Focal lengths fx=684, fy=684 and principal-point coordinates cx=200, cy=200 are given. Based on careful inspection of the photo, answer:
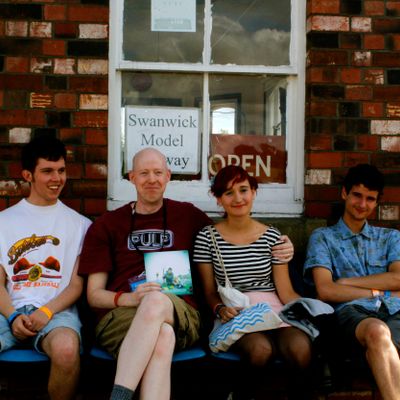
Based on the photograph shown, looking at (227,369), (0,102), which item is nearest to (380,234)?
(227,369)

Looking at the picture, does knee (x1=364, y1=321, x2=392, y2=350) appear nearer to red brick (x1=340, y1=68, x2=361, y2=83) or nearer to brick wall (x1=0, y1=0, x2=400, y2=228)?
brick wall (x1=0, y1=0, x2=400, y2=228)

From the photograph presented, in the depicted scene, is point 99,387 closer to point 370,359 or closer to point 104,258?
point 104,258

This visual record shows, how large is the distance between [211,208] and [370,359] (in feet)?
4.83

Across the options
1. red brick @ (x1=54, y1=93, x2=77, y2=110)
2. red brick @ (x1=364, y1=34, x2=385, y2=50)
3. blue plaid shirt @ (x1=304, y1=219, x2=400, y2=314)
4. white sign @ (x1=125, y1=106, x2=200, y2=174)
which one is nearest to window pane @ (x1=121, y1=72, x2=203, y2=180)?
white sign @ (x1=125, y1=106, x2=200, y2=174)

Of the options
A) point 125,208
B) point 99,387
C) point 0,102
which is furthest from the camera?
point 0,102

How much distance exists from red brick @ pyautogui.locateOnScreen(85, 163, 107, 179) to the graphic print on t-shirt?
24.4 inches

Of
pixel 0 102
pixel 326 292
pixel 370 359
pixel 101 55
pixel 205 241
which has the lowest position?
pixel 370 359

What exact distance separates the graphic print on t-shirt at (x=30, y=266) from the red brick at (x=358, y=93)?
2008mm

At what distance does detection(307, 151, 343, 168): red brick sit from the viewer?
423cm

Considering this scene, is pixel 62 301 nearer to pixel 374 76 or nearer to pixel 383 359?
pixel 383 359

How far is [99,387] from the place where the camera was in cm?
353

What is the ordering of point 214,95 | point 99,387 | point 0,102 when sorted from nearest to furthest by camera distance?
point 99,387, point 0,102, point 214,95

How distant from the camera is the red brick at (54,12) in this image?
13.5 ft

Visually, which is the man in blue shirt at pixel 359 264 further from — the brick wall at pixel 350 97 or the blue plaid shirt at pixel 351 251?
the brick wall at pixel 350 97
